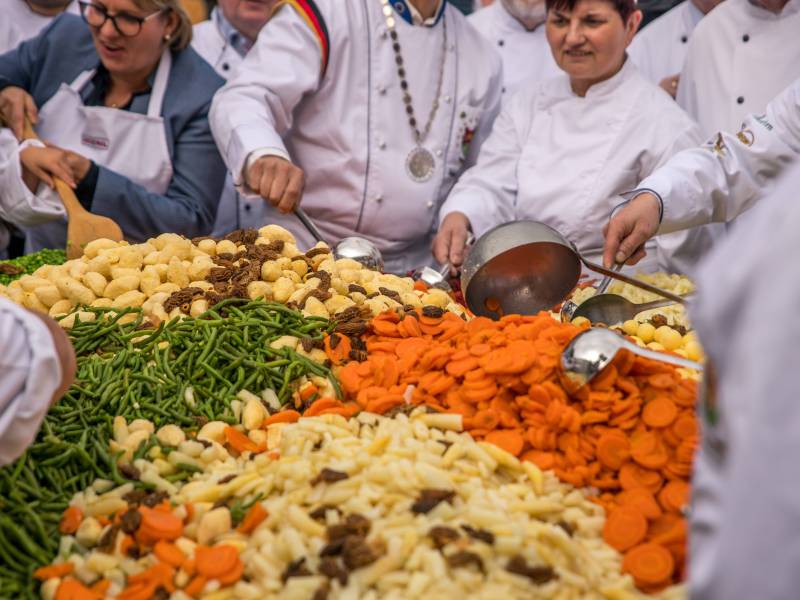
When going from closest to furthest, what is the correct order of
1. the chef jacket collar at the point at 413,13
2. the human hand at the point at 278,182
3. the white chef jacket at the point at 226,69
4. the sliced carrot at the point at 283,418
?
1. the sliced carrot at the point at 283,418
2. the human hand at the point at 278,182
3. the chef jacket collar at the point at 413,13
4. the white chef jacket at the point at 226,69

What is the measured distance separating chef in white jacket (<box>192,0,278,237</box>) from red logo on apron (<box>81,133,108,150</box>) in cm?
53

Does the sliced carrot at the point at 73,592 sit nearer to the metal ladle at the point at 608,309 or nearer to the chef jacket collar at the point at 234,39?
the metal ladle at the point at 608,309

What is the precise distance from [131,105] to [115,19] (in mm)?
306

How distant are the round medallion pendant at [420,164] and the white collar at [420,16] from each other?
0.45 m

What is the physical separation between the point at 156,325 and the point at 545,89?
1722 millimetres

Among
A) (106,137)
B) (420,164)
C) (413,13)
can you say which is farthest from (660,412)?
(106,137)

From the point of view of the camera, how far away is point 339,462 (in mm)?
1328

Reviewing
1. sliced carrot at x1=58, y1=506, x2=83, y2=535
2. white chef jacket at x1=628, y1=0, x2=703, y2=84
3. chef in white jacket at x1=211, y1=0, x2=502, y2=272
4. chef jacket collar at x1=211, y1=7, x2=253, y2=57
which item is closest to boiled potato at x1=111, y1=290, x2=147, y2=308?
sliced carrot at x1=58, y1=506, x2=83, y2=535

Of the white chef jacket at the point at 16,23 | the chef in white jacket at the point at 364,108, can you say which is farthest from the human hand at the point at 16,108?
the white chef jacket at the point at 16,23

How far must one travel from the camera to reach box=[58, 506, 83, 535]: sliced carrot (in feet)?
4.30

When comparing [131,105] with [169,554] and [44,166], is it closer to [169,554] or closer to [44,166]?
[44,166]

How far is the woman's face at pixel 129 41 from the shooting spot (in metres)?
2.83

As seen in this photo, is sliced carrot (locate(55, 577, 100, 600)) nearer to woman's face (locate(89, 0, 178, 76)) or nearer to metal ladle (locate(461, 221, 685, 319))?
metal ladle (locate(461, 221, 685, 319))

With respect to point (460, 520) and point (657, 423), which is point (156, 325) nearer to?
point (460, 520)
